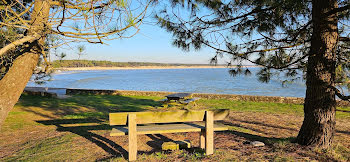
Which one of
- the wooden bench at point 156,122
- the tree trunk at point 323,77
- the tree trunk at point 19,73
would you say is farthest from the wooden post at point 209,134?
the tree trunk at point 19,73

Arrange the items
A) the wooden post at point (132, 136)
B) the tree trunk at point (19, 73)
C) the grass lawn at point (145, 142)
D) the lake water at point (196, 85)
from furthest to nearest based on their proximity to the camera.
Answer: the lake water at point (196, 85)
the grass lawn at point (145, 142)
the wooden post at point (132, 136)
the tree trunk at point (19, 73)

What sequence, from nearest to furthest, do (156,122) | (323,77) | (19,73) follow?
1. (19,73)
2. (156,122)
3. (323,77)

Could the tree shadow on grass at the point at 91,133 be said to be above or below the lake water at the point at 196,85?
above

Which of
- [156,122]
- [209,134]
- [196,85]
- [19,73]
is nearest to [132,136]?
[156,122]

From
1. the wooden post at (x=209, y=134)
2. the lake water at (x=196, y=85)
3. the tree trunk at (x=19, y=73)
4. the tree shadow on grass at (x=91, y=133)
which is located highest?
the tree trunk at (x=19, y=73)

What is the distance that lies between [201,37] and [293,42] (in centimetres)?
179

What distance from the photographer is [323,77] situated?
11.7 ft

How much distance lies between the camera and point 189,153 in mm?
3383

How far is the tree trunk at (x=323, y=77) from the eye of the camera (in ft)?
11.6

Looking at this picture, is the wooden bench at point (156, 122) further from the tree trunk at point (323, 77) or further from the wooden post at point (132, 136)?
the tree trunk at point (323, 77)

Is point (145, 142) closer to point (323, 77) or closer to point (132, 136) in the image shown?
point (132, 136)

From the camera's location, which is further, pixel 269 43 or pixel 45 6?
pixel 269 43

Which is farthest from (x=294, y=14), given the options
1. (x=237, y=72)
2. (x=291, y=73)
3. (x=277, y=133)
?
(x=277, y=133)

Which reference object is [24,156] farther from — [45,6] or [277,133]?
[277,133]
